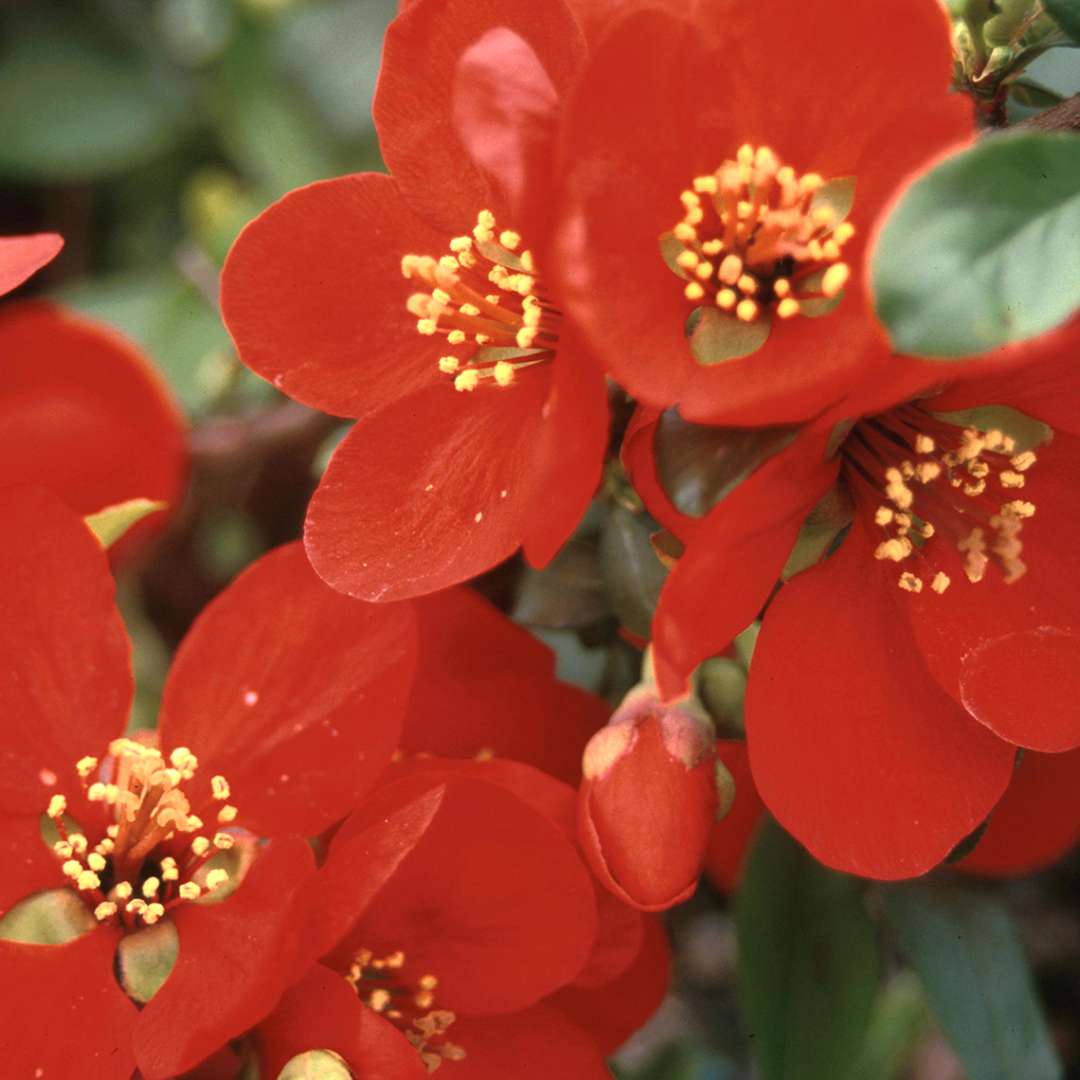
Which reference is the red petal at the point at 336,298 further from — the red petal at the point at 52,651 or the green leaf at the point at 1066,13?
the green leaf at the point at 1066,13

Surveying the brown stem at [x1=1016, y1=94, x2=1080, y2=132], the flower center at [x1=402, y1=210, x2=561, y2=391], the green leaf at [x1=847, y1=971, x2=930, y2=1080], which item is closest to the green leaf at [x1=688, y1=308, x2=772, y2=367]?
the flower center at [x1=402, y1=210, x2=561, y2=391]

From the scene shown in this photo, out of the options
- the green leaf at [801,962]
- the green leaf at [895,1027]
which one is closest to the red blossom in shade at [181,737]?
the green leaf at [801,962]

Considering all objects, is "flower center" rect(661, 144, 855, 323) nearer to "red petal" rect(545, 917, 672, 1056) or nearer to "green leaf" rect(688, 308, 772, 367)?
"green leaf" rect(688, 308, 772, 367)

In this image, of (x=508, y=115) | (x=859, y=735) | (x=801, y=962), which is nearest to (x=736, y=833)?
(x=801, y=962)

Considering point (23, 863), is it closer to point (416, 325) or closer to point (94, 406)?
point (416, 325)

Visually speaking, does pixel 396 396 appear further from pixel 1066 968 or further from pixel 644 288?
pixel 1066 968

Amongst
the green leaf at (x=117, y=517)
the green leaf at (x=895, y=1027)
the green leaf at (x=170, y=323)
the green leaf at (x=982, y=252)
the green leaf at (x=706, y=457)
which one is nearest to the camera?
the green leaf at (x=982, y=252)

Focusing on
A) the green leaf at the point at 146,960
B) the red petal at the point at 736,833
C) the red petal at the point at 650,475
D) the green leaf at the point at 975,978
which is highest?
the red petal at the point at 650,475
